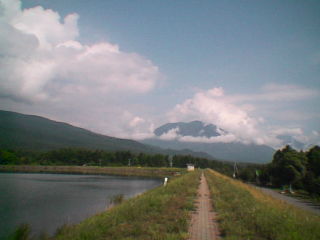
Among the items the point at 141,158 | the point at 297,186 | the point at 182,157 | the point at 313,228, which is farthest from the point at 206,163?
the point at 313,228

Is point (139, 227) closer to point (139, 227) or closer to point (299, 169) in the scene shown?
point (139, 227)

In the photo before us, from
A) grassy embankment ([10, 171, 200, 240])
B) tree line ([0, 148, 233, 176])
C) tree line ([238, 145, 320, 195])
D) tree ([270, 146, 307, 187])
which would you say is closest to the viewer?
grassy embankment ([10, 171, 200, 240])

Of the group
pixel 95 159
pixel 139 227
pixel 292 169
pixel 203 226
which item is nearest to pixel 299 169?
pixel 292 169

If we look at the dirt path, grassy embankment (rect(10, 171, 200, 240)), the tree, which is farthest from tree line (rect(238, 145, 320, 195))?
grassy embankment (rect(10, 171, 200, 240))

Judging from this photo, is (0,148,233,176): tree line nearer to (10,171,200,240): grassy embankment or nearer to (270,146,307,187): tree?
(270,146,307,187): tree

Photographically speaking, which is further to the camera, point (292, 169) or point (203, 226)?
point (292, 169)

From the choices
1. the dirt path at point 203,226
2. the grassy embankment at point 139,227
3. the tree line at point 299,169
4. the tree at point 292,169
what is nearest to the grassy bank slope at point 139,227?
the grassy embankment at point 139,227

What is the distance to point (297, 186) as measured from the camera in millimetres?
47375

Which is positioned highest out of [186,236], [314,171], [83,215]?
[314,171]

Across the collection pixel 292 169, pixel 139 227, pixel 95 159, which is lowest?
pixel 139 227

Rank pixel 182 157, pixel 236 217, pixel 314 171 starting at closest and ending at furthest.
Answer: pixel 236 217, pixel 314 171, pixel 182 157

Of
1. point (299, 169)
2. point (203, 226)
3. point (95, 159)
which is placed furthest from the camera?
point (95, 159)

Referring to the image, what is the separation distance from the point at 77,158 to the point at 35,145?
79604 mm

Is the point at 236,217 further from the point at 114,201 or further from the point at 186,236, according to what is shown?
the point at 114,201
